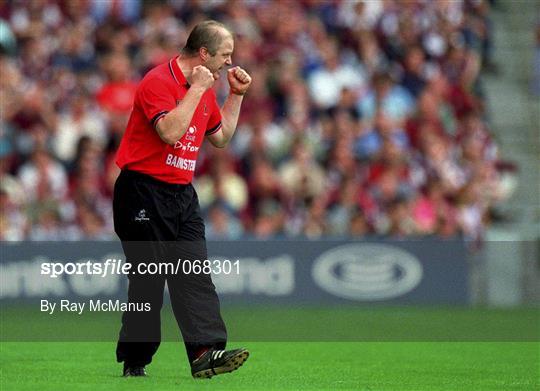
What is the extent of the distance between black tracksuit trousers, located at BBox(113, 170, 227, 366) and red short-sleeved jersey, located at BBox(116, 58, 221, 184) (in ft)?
0.25

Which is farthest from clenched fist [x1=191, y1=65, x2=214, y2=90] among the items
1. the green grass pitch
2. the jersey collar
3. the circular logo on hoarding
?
the circular logo on hoarding

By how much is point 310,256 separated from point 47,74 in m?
4.81

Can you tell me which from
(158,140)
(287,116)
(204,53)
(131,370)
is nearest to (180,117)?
(158,140)

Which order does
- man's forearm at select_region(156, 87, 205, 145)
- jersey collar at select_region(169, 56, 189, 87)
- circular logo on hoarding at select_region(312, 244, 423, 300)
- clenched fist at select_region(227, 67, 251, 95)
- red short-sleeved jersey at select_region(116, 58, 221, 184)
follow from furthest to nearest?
circular logo on hoarding at select_region(312, 244, 423, 300), clenched fist at select_region(227, 67, 251, 95), jersey collar at select_region(169, 56, 189, 87), red short-sleeved jersey at select_region(116, 58, 221, 184), man's forearm at select_region(156, 87, 205, 145)

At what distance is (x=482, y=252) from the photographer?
16.8 meters

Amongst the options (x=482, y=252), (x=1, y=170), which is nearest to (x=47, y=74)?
(x=1, y=170)

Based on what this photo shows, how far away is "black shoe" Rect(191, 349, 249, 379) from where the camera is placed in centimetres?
875

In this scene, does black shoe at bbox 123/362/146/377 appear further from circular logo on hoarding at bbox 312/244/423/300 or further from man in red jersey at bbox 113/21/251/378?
circular logo on hoarding at bbox 312/244/423/300

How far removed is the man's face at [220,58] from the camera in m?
8.98

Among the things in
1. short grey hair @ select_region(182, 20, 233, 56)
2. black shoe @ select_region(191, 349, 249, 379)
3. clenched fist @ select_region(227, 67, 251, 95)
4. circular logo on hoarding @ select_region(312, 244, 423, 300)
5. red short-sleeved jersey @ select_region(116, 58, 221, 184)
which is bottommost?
circular logo on hoarding @ select_region(312, 244, 423, 300)

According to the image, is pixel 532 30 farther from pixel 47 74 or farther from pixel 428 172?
pixel 47 74

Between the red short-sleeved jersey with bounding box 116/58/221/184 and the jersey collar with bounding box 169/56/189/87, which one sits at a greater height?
the jersey collar with bounding box 169/56/189/87

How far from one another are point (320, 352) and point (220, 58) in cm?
342

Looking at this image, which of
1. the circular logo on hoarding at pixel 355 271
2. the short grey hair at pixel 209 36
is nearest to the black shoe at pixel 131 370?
the short grey hair at pixel 209 36
